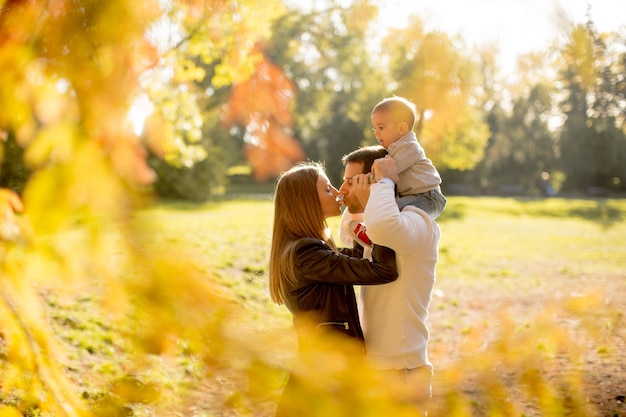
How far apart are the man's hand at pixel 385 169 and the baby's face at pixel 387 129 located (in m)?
0.19

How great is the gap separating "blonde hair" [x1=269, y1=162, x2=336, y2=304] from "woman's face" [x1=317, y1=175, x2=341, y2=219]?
0.06 feet

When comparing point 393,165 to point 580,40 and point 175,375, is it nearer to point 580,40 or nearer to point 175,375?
point 580,40

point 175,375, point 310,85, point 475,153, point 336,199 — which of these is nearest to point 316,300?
point 336,199

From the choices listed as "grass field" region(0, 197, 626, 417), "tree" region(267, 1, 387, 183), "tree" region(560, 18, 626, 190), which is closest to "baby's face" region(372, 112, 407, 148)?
"tree" region(560, 18, 626, 190)

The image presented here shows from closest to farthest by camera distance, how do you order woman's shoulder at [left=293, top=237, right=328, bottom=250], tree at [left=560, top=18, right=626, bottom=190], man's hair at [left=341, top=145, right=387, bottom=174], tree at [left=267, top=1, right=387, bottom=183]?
tree at [left=560, top=18, right=626, bottom=190]
woman's shoulder at [left=293, top=237, right=328, bottom=250]
man's hair at [left=341, top=145, right=387, bottom=174]
tree at [left=267, top=1, right=387, bottom=183]

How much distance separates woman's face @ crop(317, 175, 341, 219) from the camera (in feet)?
8.37

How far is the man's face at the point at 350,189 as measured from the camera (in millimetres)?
2441

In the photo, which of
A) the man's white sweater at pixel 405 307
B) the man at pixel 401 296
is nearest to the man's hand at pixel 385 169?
the man at pixel 401 296

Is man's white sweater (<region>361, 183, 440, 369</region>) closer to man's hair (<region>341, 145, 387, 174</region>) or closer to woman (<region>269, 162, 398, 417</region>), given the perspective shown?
woman (<region>269, 162, 398, 417</region>)

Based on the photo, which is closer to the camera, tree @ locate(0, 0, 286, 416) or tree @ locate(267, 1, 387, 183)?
tree @ locate(0, 0, 286, 416)

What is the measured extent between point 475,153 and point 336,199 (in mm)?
33438

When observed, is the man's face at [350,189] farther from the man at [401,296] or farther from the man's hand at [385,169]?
the man's hand at [385,169]

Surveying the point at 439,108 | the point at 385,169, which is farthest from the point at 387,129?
the point at 439,108

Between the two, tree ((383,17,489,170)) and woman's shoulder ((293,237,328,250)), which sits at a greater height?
tree ((383,17,489,170))
